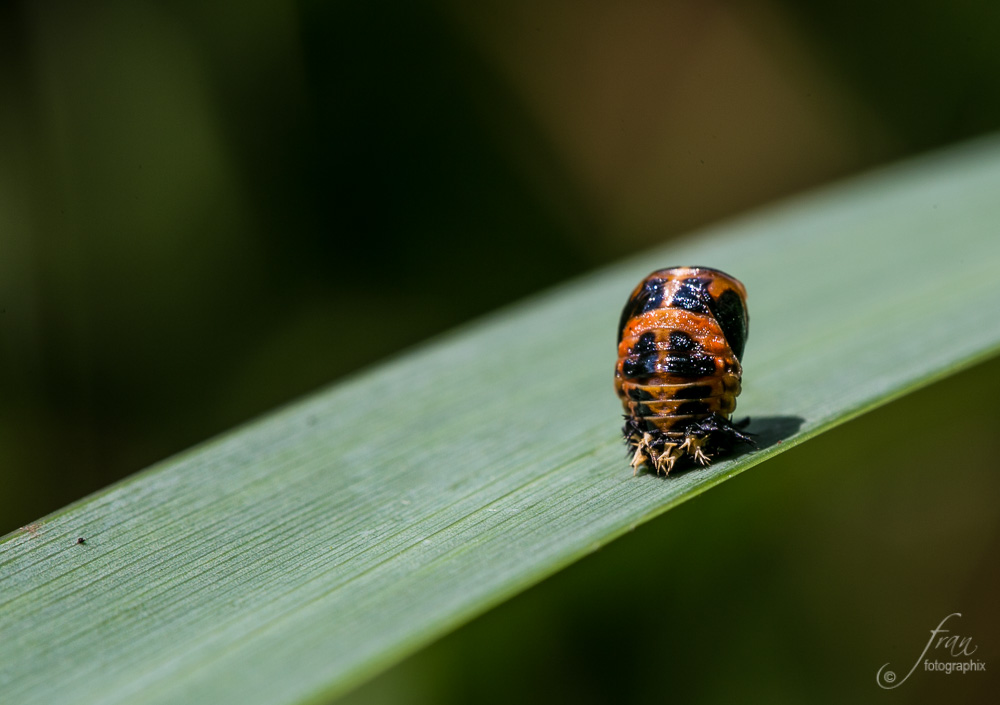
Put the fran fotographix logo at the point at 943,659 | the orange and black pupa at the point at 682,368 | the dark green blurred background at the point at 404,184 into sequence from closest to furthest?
1. the orange and black pupa at the point at 682,368
2. the fran fotographix logo at the point at 943,659
3. the dark green blurred background at the point at 404,184

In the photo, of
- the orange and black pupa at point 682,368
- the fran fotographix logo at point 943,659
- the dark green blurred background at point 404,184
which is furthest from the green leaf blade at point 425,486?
the fran fotographix logo at point 943,659

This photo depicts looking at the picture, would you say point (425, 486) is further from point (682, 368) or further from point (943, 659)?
point (943, 659)

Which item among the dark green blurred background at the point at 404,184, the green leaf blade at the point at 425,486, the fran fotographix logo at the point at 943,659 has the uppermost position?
the dark green blurred background at the point at 404,184

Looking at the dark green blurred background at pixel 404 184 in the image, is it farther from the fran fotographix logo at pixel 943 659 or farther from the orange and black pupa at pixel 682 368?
the orange and black pupa at pixel 682 368

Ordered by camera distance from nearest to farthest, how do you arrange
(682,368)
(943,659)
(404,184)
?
1. (682,368)
2. (943,659)
3. (404,184)

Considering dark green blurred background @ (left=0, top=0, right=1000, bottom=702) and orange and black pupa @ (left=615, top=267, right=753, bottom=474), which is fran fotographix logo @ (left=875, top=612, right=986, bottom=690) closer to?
dark green blurred background @ (left=0, top=0, right=1000, bottom=702)

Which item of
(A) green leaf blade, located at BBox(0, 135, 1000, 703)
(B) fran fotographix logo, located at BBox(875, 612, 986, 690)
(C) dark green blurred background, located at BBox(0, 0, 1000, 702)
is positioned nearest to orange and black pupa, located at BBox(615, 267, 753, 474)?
(A) green leaf blade, located at BBox(0, 135, 1000, 703)

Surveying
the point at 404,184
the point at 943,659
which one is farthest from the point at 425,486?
the point at 404,184
